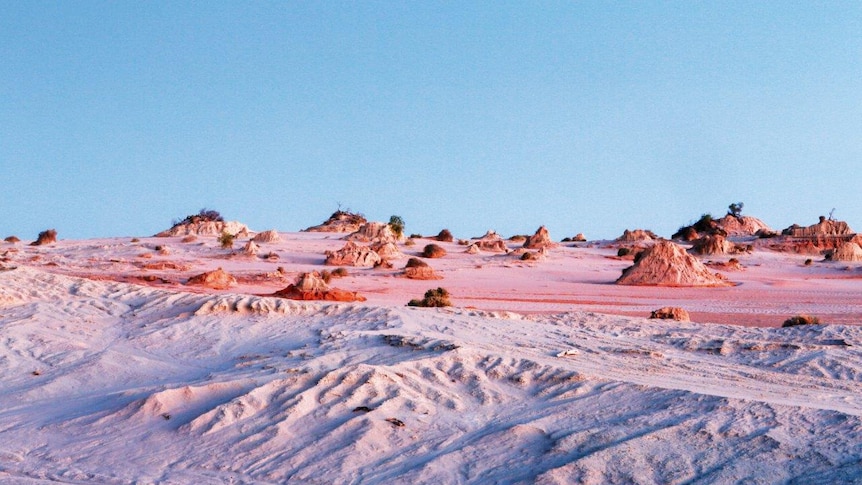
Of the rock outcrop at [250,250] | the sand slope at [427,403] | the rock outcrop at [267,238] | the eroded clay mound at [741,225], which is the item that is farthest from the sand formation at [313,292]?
the eroded clay mound at [741,225]

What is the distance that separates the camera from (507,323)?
11078mm

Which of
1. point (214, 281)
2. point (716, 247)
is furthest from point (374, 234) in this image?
point (214, 281)

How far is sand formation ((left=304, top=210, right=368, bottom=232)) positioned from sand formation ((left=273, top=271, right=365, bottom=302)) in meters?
27.2

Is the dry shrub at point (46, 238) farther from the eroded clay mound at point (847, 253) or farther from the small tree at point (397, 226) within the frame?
the eroded clay mound at point (847, 253)

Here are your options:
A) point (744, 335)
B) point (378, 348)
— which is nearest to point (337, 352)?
point (378, 348)

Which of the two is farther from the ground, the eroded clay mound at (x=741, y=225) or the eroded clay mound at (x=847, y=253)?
the eroded clay mound at (x=741, y=225)

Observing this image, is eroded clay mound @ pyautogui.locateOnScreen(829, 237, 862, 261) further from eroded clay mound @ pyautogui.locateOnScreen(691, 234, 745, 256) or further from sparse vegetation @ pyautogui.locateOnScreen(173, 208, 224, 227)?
sparse vegetation @ pyautogui.locateOnScreen(173, 208, 224, 227)

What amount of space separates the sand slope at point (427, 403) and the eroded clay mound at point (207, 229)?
28439 millimetres

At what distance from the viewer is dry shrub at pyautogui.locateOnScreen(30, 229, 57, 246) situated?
38.1 meters

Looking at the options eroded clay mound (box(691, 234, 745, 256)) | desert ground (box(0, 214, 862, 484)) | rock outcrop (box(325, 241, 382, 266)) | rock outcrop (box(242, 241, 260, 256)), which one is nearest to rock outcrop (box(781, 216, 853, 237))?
eroded clay mound (box(691, 234, 745, 256))

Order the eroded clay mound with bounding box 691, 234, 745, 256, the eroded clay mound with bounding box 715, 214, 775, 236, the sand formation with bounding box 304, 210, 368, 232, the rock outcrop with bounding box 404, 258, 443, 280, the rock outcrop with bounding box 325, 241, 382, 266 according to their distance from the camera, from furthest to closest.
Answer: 1. the eroded clay mound with bounding box 715, 214, 775, 236
2. the sand formation with bounding box 304, 210, 368, 232
3. the eroded clay mound with bounding box 691, 234, 745, 256
4. the rock outcrop with bounding box 325, 241, 382, 266
5. the rock outcrop with bounding box 404, 258, 443, 280

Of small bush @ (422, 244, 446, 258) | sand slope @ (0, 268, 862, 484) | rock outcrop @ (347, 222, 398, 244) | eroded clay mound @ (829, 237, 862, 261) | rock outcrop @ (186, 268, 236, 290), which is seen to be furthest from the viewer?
rock outcrop @ (347, 222, 398, 244)

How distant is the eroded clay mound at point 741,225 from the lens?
158 ft

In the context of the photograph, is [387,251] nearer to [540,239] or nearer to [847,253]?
[540,239]
